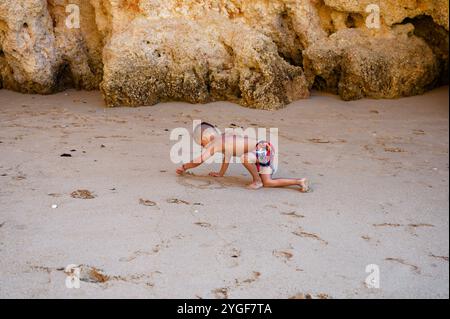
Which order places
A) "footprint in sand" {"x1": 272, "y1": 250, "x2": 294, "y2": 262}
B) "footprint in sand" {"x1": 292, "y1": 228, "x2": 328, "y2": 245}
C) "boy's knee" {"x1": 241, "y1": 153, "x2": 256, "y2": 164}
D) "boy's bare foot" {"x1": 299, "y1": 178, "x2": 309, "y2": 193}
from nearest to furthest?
1. "footprint in sand" {"x1": 272, "y1": 250, "x2": 294, "y2": 262}
2. "footprint in sand" {"x1": 292, "y1": 228, "x2": 328, "y2": 245}
3. "boy's bare foot" {"x1": 299, "y1": 178, "x2": 309, "y2": 193}
4. "boy's knee" {"x1": 241, "y1": 153, "x2": 256, "y2": 164}

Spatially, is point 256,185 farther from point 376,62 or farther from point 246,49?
point 376,62

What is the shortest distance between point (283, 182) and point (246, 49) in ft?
9.65

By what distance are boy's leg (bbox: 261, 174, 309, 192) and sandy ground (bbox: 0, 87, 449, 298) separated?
61 millimetres

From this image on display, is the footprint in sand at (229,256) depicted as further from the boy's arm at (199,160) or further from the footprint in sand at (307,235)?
the boy's arm at (199,160)

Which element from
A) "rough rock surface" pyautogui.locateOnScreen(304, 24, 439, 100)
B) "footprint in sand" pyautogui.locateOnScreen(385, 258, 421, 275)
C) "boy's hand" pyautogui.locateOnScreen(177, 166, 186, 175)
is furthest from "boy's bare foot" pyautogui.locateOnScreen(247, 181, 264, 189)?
"rough rock surface" pyautogui.locateOnScreen(304, 24, 439, 100)

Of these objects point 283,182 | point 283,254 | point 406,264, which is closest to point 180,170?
point 283,182

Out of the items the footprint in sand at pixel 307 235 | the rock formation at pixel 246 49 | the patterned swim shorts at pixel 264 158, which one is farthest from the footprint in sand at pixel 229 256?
the rock formation at pixel 246 49

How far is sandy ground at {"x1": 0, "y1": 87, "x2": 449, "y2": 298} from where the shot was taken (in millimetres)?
2346

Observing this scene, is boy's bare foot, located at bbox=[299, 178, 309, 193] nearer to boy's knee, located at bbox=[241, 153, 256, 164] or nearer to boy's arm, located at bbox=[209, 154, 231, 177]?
boy's knee, located at bbox=[241, 153, 256, 164]

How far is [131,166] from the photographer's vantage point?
400 centimetres

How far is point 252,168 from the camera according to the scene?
377cm

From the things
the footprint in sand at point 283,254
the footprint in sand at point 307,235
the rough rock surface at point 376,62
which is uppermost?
the rough rock surface at point 376,62

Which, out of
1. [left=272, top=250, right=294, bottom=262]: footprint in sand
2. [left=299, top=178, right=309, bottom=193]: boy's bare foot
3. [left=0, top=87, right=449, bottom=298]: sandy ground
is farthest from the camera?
[left=299, top=178, right=309, bottom=193]: boy's bare foot

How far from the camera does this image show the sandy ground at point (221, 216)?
2.35 metres
